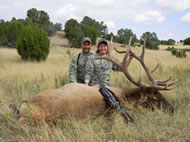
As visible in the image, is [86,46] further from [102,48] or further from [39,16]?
[39,16]

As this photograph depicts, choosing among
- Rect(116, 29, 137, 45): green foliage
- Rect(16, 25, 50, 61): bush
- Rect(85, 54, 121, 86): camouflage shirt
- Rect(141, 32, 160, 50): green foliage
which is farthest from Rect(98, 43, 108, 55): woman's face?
Rect(116, 29, 137, 45): green foliage

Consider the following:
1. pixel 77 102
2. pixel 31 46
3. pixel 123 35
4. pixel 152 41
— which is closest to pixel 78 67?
pixel 77 102

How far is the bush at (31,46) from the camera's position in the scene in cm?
1212

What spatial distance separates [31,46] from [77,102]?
10.2 m

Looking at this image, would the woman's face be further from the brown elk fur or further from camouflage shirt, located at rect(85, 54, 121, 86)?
the brown elk fur

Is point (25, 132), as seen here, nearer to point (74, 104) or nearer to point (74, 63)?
point (74, 104)

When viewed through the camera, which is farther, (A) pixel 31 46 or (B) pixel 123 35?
(B) pixel 123 35

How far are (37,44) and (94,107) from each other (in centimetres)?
1022

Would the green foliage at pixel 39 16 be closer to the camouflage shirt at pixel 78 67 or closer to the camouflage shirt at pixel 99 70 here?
the camouflage shirt at pixel 78 67

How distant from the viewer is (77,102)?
2957 millimetres

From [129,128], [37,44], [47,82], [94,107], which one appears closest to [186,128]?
[129,128]

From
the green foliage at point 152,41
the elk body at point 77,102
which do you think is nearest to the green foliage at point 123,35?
Answer: the green foliage at point 152,41

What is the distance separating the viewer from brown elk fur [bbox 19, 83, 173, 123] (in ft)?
8.61

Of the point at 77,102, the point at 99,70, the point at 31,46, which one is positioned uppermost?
the point at 31,46
